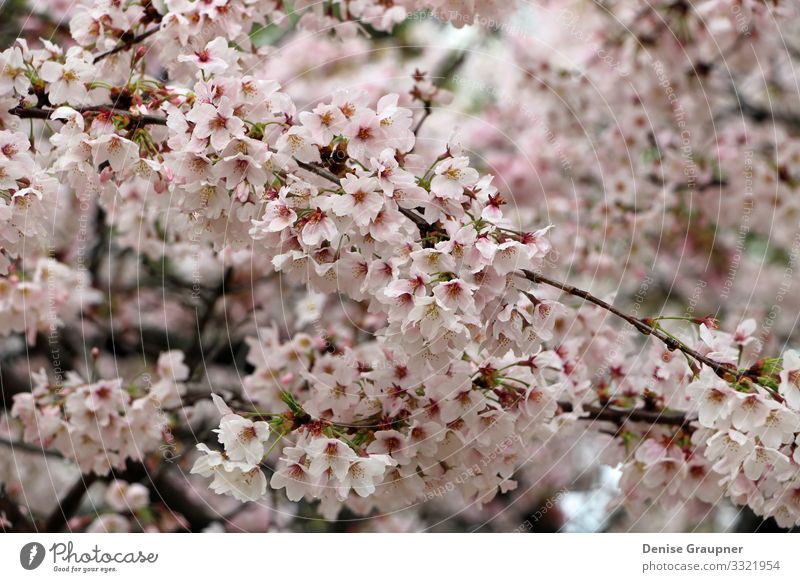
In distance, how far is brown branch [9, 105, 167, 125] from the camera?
75.7 inches

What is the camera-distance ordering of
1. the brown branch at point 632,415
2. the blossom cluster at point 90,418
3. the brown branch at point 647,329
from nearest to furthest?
1. the brown branch at point 647,329
2. the brown branch at point 632,415
3. the blossom cluster at point 90,418

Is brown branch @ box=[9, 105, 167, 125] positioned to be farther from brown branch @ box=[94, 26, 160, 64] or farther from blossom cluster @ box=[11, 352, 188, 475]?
blossom cluster @ box=[11, 352, 188, 475]

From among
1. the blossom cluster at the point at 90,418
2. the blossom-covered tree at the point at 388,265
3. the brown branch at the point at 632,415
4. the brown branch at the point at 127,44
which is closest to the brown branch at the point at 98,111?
the blossom-covered tree at the point at 388,265

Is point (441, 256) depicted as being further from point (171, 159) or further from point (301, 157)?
point (171, 159)

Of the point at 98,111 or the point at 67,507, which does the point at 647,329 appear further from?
the point at 67,507

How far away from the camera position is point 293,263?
5.77 ft

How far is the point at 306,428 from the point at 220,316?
7.30 feet
